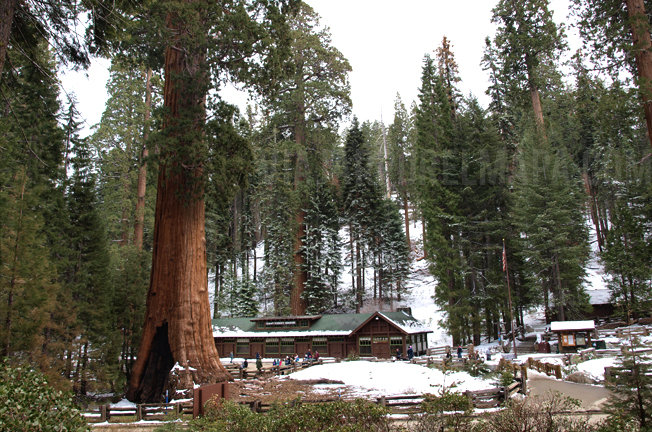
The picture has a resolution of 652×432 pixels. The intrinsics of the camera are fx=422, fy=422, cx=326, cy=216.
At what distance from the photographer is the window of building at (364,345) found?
95.3ft

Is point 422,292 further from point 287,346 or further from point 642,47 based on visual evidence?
point 642,47

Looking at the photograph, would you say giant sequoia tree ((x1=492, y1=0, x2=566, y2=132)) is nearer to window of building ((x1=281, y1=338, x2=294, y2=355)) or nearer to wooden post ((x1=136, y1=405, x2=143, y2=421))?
window of building ((x1=281, y1=338, x2=294, y2=355))

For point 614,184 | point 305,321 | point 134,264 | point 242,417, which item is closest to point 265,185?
point 305,321

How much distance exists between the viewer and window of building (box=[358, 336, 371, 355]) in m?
29.0

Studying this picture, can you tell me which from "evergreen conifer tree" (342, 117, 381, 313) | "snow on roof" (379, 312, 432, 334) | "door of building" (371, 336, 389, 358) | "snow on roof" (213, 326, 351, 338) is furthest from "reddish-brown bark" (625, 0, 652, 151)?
"evergreen conifer tree" (342, 117, 381, 313)

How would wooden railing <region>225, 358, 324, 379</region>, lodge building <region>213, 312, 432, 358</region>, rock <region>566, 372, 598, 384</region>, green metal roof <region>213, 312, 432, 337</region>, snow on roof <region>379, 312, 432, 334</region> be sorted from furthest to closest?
green metal roof <region>213, 312, 432, 337</region> → lodge building <region>213, 312, 432, 358</region> → snow on roof <region>379, 312, 432, 334</region> → wooden railing <region>225, 358, 324, 379</region> → rock <region>566, 372, 598, 384</region>

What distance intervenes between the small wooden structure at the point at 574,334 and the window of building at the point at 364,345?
11.5 metres

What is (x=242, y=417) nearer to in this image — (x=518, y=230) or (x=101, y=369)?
(x=101, y=369)

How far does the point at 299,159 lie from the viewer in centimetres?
3228

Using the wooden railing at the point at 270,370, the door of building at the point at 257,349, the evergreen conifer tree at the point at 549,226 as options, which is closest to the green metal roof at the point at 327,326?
the door of building at the point at 257,349

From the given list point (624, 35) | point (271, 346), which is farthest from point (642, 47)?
point (271, 346)

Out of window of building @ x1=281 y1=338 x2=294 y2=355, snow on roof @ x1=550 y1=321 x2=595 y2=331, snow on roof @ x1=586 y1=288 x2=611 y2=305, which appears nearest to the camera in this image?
snow on roof @ x1=550 y1=321 x2=595 y2=331

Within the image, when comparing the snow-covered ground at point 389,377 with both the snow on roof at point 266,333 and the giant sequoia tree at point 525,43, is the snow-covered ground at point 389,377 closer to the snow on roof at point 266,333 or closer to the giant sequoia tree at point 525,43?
the snow on roof at point 266,333

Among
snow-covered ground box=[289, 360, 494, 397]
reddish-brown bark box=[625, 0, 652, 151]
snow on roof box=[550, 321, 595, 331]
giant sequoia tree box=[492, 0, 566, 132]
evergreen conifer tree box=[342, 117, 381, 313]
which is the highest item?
giant sequoia tree box=[492, 0, 566, 132]
